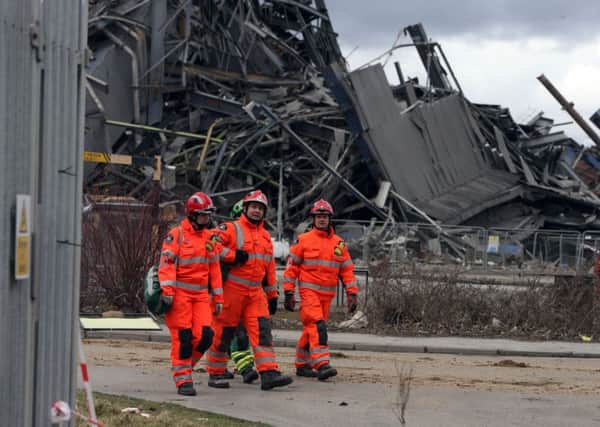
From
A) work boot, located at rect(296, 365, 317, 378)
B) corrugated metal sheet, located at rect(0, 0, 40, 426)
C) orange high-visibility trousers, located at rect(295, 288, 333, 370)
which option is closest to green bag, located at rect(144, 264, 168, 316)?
orange high-visibility trousers, located at rect(295, 288, 333, 370)

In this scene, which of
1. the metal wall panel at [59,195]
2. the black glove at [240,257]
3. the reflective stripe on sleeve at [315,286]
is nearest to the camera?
the metal wall panel at [59,195]

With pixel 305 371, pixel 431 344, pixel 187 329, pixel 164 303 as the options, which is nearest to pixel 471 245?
pixel 431 344

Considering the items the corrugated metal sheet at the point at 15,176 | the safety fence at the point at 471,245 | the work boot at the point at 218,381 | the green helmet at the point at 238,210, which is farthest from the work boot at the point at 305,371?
the safety fence at the point at 471,245

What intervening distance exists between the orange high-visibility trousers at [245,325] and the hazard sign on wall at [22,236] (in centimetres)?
620

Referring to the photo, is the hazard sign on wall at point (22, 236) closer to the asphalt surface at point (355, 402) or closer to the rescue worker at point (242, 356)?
the asphalt surface at point (355, 402)

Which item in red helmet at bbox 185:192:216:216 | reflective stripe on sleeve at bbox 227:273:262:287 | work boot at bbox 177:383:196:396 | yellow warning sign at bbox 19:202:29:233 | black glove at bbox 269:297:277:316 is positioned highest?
red helmet at bbox 185:192:216:216

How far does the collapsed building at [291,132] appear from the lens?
38375 millimetres

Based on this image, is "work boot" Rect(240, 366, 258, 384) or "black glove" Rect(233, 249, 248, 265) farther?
"work boot" Rect(240, 366, 258, 384)

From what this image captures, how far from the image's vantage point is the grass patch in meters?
9.02

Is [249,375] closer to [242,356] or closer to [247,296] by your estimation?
[242,356]

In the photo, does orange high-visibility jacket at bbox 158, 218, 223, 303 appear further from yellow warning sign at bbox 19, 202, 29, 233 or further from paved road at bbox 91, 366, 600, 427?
yellow warning sign at bbox 19, 202, 29, 233

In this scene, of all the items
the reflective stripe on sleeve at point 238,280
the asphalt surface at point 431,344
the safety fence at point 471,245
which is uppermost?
the safety fence at point 471,245

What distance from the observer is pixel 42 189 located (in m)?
6.02

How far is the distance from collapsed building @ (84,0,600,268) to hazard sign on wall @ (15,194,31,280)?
28677mm
